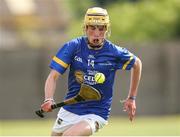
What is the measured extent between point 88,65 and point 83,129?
824 millimetres

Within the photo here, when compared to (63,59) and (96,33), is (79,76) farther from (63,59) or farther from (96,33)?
(96,33)

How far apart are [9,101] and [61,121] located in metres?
18.1

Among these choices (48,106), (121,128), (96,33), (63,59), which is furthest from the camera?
(121,128)

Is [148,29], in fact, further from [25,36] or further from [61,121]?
[61,121]

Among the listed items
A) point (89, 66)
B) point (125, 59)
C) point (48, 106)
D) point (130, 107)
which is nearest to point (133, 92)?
point (130, 107)

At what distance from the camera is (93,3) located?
49.9 metres

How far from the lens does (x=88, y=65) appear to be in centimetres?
1118

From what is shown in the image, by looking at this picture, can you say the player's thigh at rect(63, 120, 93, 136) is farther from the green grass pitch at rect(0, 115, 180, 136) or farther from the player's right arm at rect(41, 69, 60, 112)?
the green grass pitch at rect(0, 115, 180, 136)

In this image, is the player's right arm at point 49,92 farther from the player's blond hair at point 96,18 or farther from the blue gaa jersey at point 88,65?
the player's blond hair at point 96,18

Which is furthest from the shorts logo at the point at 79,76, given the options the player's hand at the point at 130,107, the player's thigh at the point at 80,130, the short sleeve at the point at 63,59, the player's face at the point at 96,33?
the player's hand at the point at 130,107

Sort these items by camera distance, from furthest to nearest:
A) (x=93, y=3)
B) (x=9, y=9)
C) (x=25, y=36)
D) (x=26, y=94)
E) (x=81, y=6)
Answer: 1. (x=9, y=9)
2. (x=81, y=6)
3. (x=25, y=36)
4. (x=93, y=3)
5. (x=26, y=94)

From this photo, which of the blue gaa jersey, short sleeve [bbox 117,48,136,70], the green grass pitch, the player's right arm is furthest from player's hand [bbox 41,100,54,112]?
the green grass pitch

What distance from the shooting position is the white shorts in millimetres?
11172

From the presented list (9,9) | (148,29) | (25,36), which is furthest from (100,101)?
(9,9)
